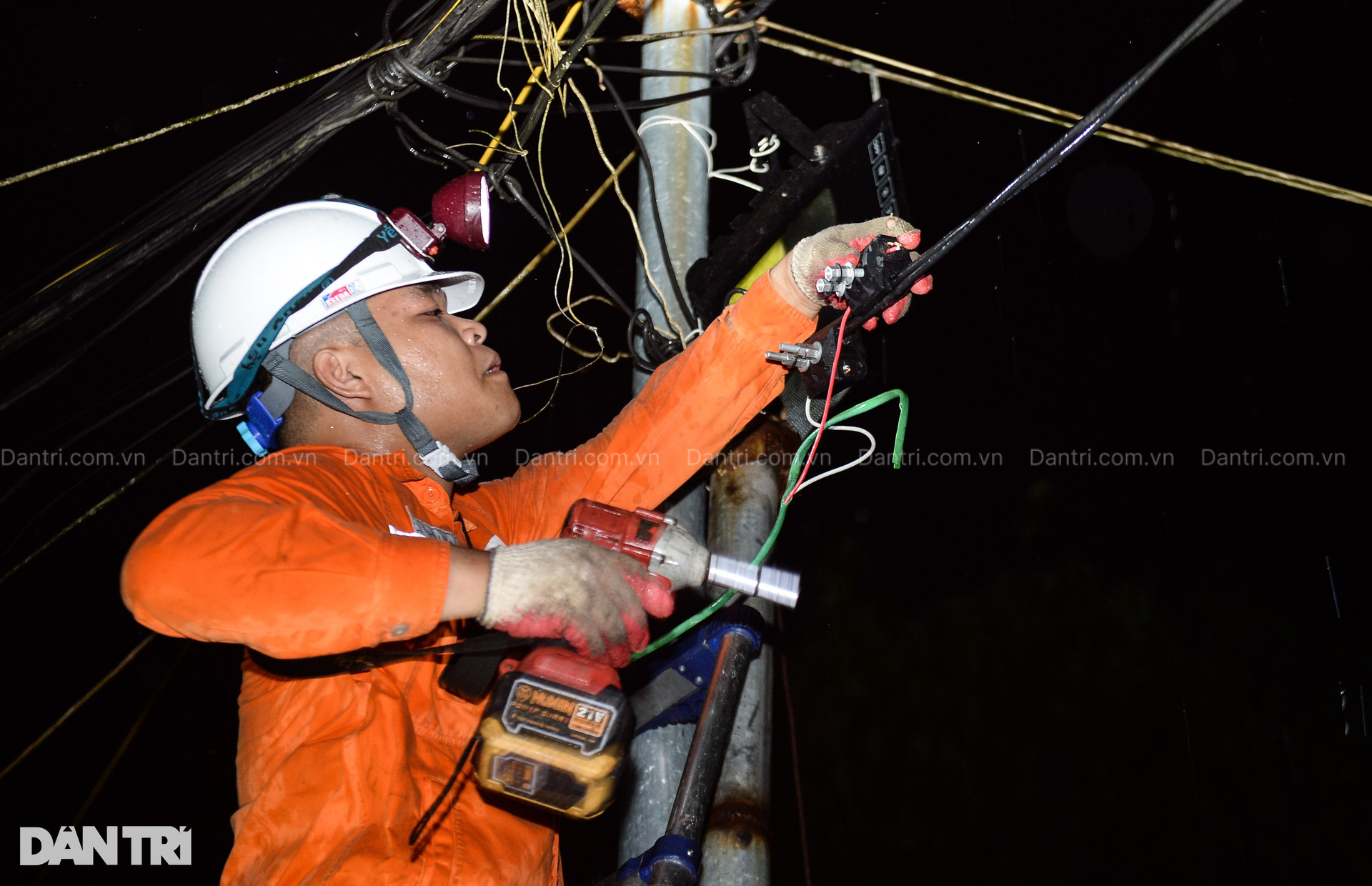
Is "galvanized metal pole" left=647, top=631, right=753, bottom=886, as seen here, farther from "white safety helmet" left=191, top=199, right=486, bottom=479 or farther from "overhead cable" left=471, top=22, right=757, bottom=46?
"overhead cable" left=471, top=22, right=757, bottom=46

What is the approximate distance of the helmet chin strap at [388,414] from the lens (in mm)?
2664

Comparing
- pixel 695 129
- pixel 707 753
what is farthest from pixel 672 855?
pixel 695 129

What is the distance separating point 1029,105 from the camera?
397 centimetres

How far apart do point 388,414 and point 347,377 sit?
177 mm

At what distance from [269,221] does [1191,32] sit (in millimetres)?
2642

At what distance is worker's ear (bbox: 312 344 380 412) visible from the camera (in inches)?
106

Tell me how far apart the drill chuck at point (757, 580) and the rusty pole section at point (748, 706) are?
1.29 feet

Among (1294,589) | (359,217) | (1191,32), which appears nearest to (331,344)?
(359,217)

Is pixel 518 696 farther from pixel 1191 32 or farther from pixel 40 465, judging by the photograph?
pixel 40 465

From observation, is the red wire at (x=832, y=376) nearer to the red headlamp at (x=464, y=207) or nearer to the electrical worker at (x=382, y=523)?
the electrical worker at (x=382, y=523)

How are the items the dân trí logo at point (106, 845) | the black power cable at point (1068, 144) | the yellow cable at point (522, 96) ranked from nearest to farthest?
the black power cable at point (1068, 144)
the yellow cable at point (522, 96)
the dân trí logo at point (106, 845)

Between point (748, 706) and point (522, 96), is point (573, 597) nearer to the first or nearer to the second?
point (748, 706)

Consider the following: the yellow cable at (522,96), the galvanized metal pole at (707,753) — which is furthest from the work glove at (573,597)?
the yellow cable at (522,96)
